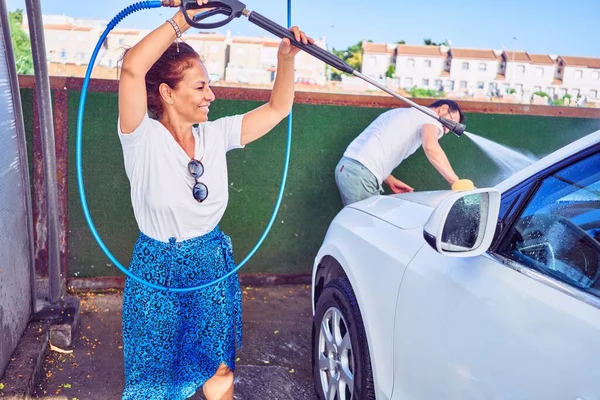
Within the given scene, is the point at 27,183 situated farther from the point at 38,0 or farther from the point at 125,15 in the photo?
the point at 125,15

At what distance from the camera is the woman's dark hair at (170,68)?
8.96 ft

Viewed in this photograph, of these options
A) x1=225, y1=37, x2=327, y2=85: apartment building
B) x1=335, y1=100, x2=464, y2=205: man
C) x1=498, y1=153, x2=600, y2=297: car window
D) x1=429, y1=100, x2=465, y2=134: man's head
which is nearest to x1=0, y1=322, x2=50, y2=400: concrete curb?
x1=335, y1=100, x2=464, y2=205: man

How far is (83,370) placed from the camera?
13.7ft

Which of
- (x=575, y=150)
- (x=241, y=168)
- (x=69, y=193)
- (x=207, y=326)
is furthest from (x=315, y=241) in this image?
(x=575, y=150)

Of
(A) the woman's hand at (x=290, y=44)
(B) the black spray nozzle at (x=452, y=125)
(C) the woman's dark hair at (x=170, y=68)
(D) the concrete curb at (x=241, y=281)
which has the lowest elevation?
(D) the concrete curb at (x=241, y=281)

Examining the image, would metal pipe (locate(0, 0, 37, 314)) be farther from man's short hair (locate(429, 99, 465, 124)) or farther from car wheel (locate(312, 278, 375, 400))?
man's short hair (locate(429, 99, 465, 124))

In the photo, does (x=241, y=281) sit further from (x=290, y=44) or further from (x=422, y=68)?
(x=422, y=68)

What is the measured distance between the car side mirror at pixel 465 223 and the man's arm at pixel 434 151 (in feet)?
9.08

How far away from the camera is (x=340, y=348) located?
3.19 m

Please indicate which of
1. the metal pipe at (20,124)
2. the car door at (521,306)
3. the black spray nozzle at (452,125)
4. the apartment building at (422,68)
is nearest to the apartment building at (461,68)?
the apartment building at (422,68)

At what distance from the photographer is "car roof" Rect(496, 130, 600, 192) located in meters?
2.02

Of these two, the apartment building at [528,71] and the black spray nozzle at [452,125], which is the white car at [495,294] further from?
the apartment building at [528,71]

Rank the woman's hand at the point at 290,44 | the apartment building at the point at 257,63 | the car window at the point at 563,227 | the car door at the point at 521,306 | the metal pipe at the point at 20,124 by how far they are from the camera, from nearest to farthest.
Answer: the car door at the point at 521,306 → the car window at the point at 563,227 → the woman's hand at the point at 290,44 → the metal pipe at the point at 20,124 → the apartment building at the point at 257,63

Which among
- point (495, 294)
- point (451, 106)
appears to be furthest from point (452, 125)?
point (451, 106)
